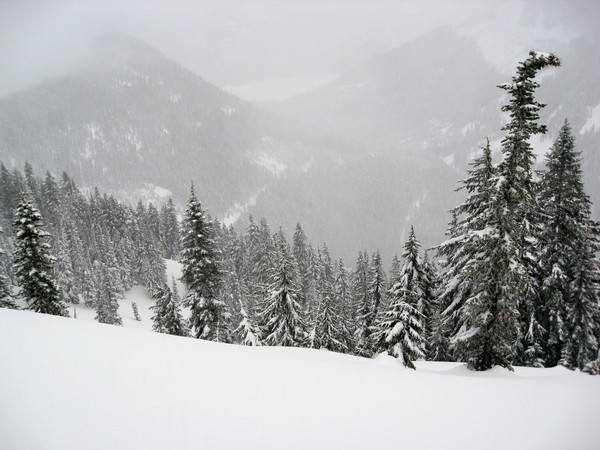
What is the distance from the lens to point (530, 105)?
41.4 feet

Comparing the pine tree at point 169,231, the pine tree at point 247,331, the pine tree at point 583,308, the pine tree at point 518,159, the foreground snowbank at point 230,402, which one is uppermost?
the pine tree at point 169,231

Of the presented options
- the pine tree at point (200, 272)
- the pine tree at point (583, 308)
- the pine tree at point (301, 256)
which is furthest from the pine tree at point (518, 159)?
the pine tree at point (301, 256)

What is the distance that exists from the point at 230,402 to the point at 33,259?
22.1 m

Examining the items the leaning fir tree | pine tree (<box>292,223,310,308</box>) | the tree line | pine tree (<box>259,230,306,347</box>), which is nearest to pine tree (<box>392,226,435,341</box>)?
the tree line

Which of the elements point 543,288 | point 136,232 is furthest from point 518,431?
point 136,232

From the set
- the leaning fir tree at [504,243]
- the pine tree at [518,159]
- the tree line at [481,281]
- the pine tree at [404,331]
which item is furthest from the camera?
the pine tree at [404,331]

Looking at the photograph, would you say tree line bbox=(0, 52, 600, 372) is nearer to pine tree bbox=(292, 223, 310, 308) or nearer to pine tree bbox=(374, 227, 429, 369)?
pine tree bbox=(374, 227, 429, 369)

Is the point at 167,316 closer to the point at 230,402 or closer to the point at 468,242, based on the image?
the point at 230,402

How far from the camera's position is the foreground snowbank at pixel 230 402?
5059mm

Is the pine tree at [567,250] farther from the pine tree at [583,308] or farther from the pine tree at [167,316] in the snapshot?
the pine tree at [167,316]

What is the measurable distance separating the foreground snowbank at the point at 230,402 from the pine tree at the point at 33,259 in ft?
46.5

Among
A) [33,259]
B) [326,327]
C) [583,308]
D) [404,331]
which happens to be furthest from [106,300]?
[583,308]

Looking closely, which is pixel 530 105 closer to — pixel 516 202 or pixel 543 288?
pixel 516 202

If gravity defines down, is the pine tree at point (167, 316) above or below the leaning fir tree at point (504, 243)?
below
